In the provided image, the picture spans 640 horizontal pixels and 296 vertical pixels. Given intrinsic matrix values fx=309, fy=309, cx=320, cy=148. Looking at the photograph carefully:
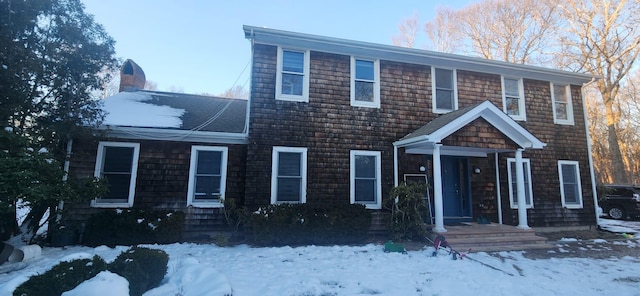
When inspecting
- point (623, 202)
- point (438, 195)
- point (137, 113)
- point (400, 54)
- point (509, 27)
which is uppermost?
point (509, 27)

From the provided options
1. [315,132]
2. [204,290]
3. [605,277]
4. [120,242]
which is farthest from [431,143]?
[120,242]

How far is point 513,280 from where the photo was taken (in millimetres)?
4859

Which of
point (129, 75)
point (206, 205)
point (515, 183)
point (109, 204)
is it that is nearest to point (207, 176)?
point (206, 205)

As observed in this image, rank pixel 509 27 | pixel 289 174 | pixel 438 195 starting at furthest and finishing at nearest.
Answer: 1. pixel 509 27
2. pixel 289 174
3. pixel 438 195

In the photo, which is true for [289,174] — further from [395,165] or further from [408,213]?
[408,213]

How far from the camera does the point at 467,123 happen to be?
7883 millimetres

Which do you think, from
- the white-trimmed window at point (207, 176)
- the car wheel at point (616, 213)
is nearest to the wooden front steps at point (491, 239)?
the white-trimmed window at point (207, 176)

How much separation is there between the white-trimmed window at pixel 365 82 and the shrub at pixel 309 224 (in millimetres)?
3107

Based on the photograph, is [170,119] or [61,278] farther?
[170,119]

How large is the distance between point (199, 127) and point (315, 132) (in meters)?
3.13

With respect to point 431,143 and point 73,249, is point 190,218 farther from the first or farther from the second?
point 431,143

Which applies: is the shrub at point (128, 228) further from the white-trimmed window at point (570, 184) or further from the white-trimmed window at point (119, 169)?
the white-trimmed window at point (570, 184)

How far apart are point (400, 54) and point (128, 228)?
8.33m

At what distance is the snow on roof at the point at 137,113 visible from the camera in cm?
798
